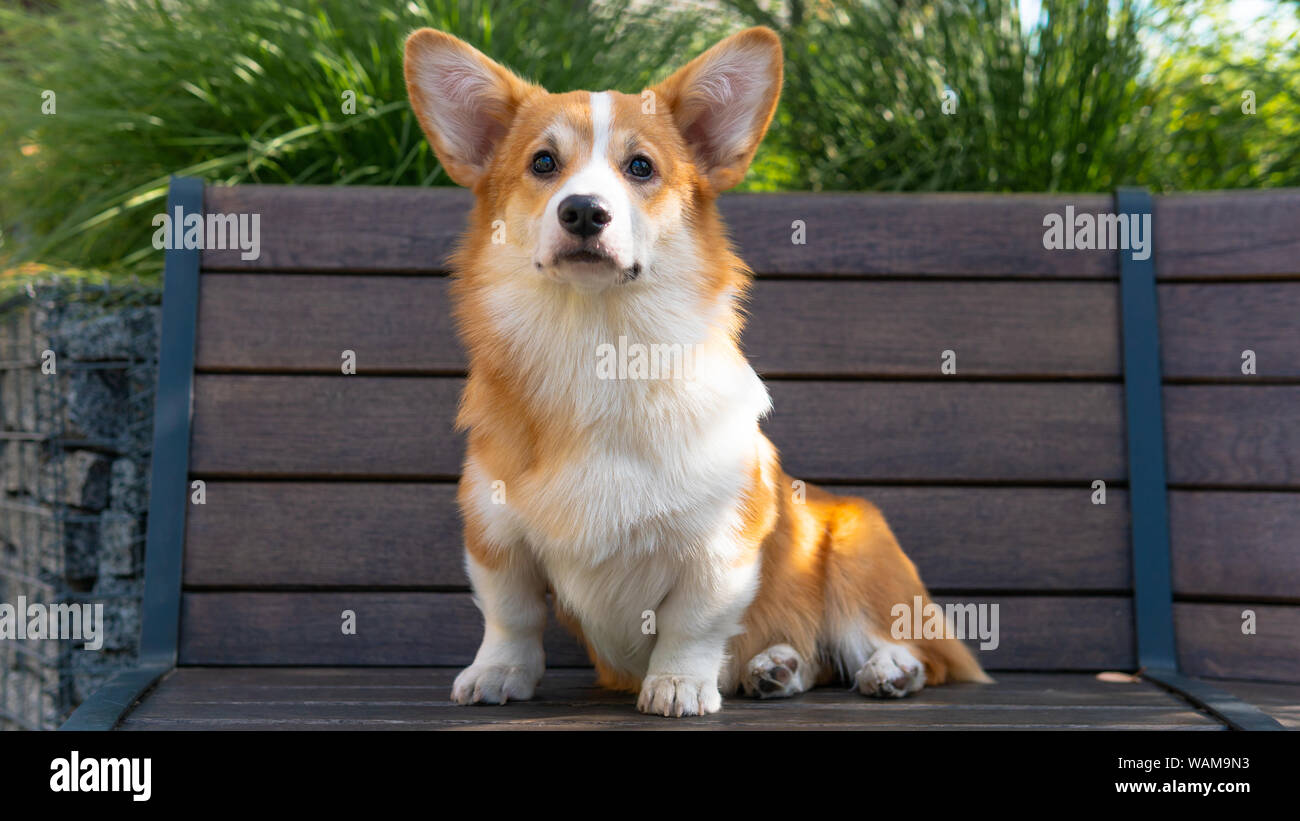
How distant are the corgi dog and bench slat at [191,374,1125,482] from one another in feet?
1.54

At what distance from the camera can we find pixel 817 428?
2.27 m

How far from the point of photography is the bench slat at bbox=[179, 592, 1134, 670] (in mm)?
2170

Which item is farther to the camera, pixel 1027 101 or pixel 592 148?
pixel 1027 101

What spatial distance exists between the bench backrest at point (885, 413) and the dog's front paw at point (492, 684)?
48 centimetres

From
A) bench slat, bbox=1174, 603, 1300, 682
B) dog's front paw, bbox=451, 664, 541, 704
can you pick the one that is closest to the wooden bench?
bench slat, bbox=1174, 603, 1300, 682

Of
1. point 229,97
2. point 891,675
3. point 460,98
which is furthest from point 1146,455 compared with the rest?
point 229,97

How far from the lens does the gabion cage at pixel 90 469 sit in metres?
2.38

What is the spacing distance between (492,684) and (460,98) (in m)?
0.99

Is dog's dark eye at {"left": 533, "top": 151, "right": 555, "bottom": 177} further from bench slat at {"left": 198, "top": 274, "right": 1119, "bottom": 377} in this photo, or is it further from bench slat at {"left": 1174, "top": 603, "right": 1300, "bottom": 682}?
bench slat at {"left": 1174, "top": 603, "right": 1300, "bottom": 682}

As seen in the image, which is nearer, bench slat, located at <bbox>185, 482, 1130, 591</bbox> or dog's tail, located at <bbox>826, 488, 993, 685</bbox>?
dog's tail, located at <bbox>826, 488, 993, 685</bbox>


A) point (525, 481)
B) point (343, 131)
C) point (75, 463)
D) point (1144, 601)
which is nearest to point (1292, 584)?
point (1144, 601)

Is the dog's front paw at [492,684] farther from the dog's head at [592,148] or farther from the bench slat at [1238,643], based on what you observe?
the bench slat at [1238,643]

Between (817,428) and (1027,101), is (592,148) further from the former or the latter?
(1027,101)

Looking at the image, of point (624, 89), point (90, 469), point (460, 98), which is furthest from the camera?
point (624, 89)
